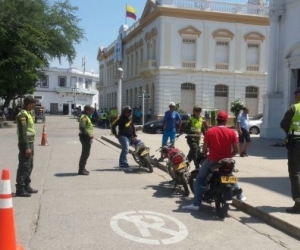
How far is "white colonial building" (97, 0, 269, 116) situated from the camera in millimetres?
42375

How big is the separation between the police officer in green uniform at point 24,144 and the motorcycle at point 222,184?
3.37 m

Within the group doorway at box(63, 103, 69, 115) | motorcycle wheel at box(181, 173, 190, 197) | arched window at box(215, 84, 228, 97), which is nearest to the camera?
motorcycle wheel at box(181, 173, 190, 197)

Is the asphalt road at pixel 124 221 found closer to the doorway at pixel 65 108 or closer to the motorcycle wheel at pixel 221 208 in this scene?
the motorcycle wheel at pixel 221 208

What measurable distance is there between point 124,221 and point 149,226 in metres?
0.44

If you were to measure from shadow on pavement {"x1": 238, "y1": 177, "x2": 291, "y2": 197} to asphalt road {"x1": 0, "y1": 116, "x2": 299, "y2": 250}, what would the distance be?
171 cm

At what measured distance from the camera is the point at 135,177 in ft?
36.3

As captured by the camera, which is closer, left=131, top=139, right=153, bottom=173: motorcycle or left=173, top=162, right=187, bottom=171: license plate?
left=173, top=162, right=187, bottom=171: license plate

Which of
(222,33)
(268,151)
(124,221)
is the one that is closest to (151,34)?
(222,33)

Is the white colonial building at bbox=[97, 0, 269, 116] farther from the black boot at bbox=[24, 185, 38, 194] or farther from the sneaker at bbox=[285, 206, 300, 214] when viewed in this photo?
the sneaker at bbox=[285, 206, 300, 214]

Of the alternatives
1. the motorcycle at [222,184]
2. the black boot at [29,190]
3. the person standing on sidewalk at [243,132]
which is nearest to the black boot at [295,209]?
the motorcycle at [222,184]

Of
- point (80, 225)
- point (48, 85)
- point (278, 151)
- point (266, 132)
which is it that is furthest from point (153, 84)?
point (48, 85)

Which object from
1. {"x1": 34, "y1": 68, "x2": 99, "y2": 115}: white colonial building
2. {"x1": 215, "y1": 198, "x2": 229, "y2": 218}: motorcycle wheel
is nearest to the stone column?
{"x1": 215, "y1": 198, "x2": 229, "y2": 218}: motorcycle wheel

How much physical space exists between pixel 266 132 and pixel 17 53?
799 inches

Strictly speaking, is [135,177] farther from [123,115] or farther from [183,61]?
[183,61]
